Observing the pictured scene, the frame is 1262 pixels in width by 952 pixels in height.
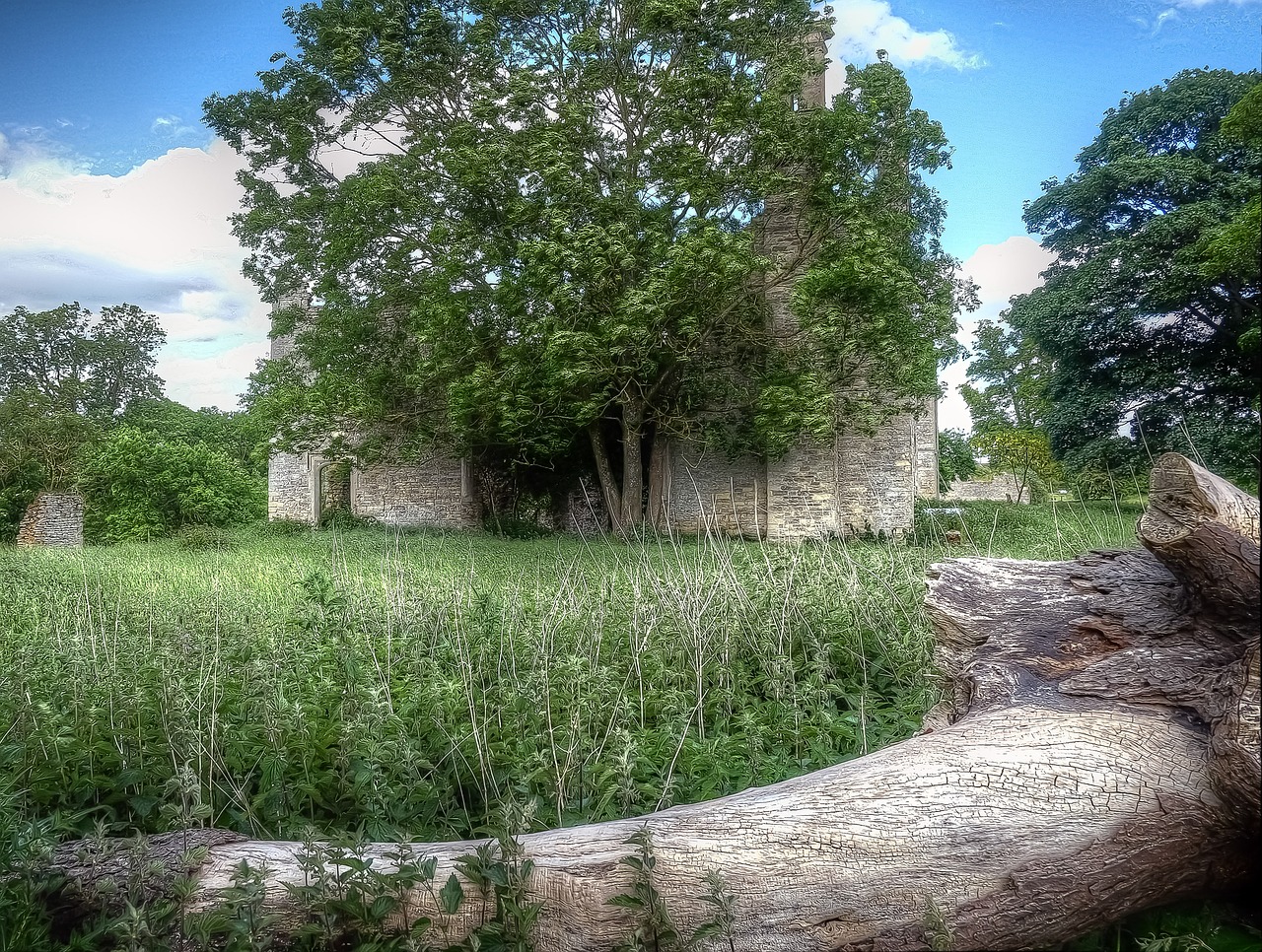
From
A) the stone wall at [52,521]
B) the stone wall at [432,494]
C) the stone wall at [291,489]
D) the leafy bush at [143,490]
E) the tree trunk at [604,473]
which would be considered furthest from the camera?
the stone wall at [291,489]

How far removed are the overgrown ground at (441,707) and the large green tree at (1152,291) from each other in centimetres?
1277

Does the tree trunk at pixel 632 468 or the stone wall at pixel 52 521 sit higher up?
the tree trunk at pixel 632 468

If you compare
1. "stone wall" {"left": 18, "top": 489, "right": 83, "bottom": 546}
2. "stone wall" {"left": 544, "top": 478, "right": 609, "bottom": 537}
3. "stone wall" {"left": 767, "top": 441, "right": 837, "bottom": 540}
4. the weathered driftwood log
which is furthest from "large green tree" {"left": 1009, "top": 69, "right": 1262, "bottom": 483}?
"stone wall" {"left": 18, "top": 489, "right": 83, "bottom": 546}

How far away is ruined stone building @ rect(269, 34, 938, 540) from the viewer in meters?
16.4

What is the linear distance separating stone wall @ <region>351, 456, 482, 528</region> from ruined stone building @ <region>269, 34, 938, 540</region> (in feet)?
0.08

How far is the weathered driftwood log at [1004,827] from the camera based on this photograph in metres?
1.89

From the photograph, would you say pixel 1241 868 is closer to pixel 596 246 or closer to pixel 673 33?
pixel 596 246

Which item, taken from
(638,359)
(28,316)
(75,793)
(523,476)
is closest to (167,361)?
(28,316)

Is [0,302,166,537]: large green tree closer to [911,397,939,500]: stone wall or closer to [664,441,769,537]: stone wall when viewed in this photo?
[664,441,769,537]: stone wall

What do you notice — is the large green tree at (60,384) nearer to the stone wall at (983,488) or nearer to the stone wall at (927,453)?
the stone wall at (927,453)

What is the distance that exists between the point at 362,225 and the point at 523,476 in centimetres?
761

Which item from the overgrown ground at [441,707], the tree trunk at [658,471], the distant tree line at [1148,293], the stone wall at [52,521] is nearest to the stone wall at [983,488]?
the distant tree line at [1148,293]

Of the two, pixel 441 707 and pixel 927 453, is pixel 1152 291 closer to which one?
pixel 927 453

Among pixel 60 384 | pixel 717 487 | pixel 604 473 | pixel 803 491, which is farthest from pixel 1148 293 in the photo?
pixel 60 384
